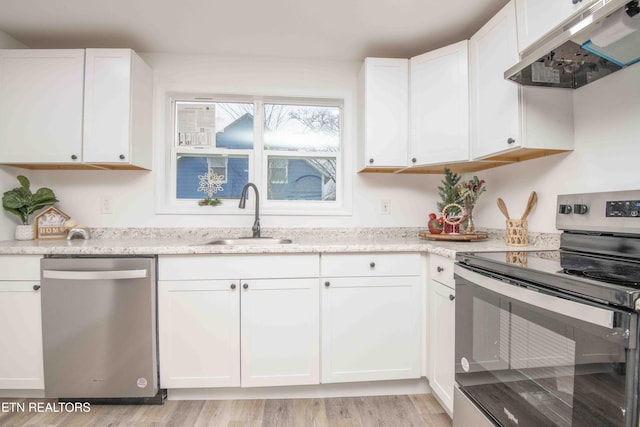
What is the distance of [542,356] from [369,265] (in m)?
0.93

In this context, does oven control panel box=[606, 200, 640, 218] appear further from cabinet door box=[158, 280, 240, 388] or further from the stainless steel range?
cabinet door box=[158, 280, 240, 388]

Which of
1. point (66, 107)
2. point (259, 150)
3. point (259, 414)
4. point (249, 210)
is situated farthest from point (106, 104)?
point (259, 414)

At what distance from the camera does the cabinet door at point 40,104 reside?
192 cm

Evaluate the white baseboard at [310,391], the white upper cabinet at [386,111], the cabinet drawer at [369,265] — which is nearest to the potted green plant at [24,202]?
the white baseboard at [310,391]

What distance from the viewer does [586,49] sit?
1.13 meters

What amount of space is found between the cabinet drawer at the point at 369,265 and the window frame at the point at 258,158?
0.63m

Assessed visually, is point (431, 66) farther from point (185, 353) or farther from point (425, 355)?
point (185, 353)

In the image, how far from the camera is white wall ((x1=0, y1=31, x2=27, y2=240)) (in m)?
1.99

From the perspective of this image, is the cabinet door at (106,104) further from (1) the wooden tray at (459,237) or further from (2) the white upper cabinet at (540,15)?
(2) the white upper cabinet at (540,15)

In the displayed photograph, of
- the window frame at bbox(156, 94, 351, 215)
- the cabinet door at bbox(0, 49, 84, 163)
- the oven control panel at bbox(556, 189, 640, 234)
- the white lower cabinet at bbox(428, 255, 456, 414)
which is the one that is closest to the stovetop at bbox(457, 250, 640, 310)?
the oven control panel at bbox(556, 189, 640, 234)

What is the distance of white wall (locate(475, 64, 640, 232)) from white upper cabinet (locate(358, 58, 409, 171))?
0.76 m

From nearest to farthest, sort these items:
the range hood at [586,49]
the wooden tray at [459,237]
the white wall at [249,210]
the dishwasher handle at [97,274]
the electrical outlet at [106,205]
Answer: the range hood at [586,49], the dishwasher handle at [97,274], the wooden tray at [459,237], the white wall at [249,210], the electrical outlet at [106,205]

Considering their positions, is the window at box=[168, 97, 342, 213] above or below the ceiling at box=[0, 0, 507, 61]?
below

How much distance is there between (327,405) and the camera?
1735 millimetres
